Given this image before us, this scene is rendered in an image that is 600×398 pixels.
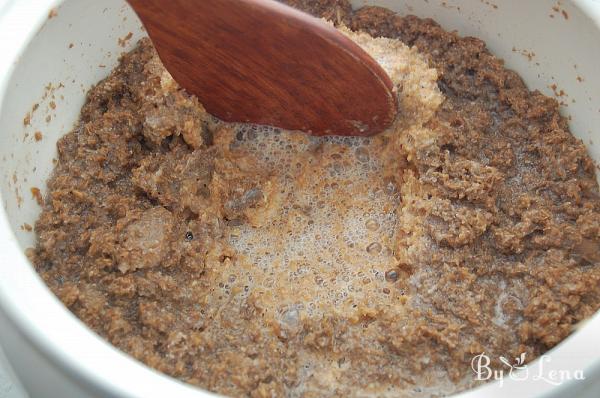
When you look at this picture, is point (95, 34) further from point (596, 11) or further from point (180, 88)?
point (596, 11)

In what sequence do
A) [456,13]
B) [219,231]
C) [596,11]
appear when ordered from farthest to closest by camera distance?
[456,13] < [219,231] < [596,11]

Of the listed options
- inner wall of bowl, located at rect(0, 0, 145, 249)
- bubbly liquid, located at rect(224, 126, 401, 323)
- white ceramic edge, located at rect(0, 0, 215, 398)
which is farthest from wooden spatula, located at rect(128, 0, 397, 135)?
white ceramic edge, located at rect(0, 0, 215, 398)

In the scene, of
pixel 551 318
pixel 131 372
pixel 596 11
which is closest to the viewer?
pixel 131 372

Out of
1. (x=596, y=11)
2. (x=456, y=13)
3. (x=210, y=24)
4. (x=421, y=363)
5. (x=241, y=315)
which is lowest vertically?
(x=241, y=315)

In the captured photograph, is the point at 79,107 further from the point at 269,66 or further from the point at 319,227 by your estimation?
the point at 319,227

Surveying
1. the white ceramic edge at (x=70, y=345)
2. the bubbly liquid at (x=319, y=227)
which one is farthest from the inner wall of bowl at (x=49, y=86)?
the bubbly liquid at (x=319, y=227)

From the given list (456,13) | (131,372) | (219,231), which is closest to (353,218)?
(219,231)

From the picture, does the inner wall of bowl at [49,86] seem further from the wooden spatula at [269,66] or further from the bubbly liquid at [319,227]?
the bubbly liquid at [319,227]
